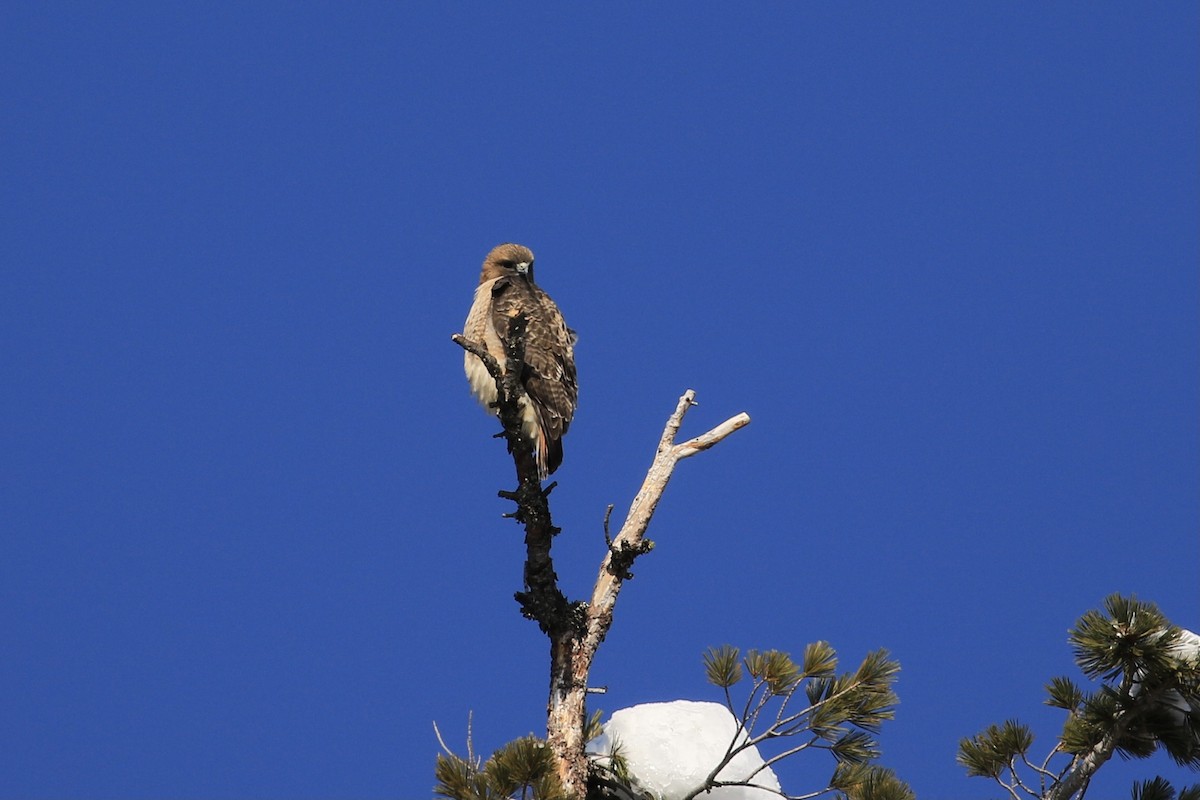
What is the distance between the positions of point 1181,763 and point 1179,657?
514mm

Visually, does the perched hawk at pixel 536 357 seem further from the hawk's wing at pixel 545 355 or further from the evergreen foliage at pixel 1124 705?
the evergreen foliage at pixel 1124 705

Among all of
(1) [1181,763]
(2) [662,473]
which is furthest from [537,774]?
(1) [1181,763]

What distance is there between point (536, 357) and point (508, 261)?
1.58 meters

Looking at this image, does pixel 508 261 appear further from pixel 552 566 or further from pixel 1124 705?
pixel 1124 705

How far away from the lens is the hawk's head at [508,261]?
791 cm

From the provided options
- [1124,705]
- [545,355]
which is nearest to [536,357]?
[545,355]

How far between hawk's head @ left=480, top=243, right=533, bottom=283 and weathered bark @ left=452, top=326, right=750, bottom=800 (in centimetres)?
235

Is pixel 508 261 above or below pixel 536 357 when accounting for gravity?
above

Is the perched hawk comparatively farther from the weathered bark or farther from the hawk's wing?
the weathered bark

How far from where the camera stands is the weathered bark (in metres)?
5.06

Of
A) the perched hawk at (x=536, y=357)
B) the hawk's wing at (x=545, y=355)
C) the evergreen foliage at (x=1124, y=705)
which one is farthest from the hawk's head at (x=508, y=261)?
the evergreen foliage at (x=1124, y=705)

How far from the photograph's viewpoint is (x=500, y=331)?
672cm

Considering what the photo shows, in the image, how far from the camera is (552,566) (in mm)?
5336

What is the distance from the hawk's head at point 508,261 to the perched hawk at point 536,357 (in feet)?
0.99
